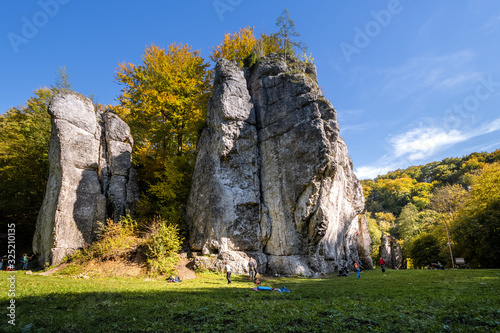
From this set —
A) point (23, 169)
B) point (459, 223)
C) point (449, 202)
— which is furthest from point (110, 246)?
point (449, 202)

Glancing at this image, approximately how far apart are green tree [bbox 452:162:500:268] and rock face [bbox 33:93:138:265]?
36.2m

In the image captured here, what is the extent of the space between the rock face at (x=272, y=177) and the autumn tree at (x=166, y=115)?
2.53 meters

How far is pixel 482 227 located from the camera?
25.9 meters

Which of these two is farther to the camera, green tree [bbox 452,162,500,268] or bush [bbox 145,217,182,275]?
green tree [bbox 452,162,500,268]

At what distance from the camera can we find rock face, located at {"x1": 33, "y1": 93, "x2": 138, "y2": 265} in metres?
18.7

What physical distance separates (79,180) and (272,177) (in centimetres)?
1646

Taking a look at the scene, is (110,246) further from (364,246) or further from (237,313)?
(364,246)

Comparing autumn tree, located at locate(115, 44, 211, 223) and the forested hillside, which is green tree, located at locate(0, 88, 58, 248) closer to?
autumn tree, located at locate(115, 44, 211, 223)

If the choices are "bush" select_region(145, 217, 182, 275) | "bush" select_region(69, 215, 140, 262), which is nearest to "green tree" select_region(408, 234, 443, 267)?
"bush" select_region(145, 217, 182, 275)

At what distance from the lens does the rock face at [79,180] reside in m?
18.7

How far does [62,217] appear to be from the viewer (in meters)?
18.5

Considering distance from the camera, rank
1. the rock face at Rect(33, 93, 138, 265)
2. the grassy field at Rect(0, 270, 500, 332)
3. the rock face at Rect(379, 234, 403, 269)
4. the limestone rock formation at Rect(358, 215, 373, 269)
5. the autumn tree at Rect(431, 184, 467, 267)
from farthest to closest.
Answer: the autumn tree at Rect(431, 184, 467, 267), the rock face at Rect(379, 234, 403, 269), the limestone rock formation at Rect(358, 215, 373, 269), the rock face at Rect(33, 93, 138, 265), the grassy field at Rect(0, 270, 500, 332)

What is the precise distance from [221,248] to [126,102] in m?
20.6

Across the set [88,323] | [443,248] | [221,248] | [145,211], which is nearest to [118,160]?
[145,211]
